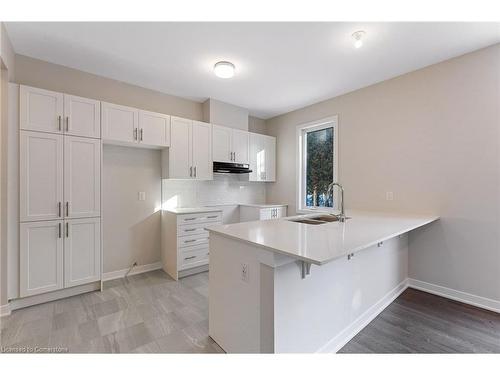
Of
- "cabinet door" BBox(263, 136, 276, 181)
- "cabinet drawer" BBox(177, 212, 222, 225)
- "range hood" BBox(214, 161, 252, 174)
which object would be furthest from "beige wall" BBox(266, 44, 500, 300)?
"cabinet drawer" BBox(177, 212, 222, 225)

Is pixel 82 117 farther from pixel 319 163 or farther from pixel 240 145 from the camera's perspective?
pixel 319 163

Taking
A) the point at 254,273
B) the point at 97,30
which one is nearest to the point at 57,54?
the point at 97,30

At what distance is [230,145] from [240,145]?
221 mm

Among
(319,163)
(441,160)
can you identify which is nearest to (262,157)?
(319,163)

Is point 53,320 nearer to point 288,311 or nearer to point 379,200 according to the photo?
point 288,311

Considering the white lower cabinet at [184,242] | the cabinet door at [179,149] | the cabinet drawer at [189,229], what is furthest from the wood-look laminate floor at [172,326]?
the cabinet door at [179,149]

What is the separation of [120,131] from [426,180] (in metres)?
3.85

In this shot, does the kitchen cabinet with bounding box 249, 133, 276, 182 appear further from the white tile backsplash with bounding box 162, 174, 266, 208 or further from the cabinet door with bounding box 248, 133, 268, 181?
the white tile backsplash with bounding box 162, 174, 266, 208

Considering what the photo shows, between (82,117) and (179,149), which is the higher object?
(82,117)

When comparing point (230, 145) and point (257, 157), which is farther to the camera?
point (257, 157)

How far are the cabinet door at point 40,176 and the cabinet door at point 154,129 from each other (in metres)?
0.89

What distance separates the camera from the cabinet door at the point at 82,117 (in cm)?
248

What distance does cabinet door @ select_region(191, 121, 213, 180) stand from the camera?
3.53m

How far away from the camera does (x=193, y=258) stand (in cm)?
321
